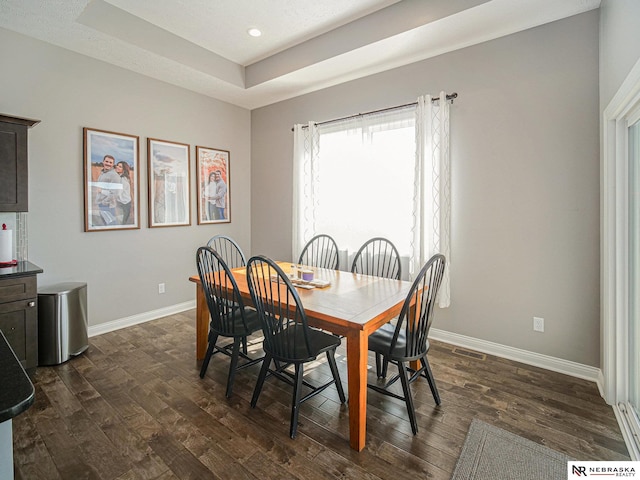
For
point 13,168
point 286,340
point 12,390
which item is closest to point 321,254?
point 286,340

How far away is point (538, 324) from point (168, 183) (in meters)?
4.04

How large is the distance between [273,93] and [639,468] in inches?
178

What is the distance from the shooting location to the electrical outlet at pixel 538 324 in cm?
280

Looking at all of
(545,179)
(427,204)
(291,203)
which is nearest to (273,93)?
(291,203)

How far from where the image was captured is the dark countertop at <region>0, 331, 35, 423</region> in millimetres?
756

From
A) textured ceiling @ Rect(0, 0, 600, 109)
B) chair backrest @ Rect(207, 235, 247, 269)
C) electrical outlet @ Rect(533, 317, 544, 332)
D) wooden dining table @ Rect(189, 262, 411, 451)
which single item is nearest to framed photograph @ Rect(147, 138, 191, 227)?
chair backrest @ Rect(207, 235, 247, 269)

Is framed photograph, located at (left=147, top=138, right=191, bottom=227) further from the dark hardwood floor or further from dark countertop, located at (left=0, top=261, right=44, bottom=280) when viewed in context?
the dark hardwood floor

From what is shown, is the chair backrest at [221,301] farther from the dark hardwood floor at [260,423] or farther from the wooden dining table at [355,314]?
the dark hardwood floor at [260,423]

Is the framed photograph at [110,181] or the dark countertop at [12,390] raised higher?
the framed photograph at [110,181]

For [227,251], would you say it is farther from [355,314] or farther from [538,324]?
[538,324]

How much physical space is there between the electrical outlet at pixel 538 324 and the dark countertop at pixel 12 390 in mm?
3201

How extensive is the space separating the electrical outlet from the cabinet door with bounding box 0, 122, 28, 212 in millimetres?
4293

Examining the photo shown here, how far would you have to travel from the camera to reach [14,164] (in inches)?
107

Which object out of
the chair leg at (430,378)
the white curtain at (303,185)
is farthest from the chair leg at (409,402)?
the white curtain at (303,185)
